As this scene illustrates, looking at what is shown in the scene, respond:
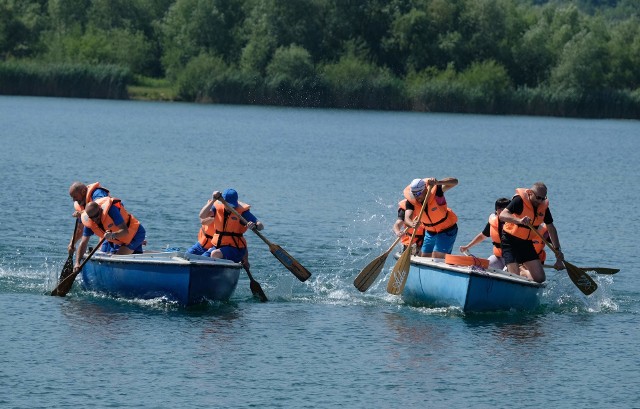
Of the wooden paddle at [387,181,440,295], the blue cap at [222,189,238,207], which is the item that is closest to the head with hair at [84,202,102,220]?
the blue cap at [222,189,238,207]

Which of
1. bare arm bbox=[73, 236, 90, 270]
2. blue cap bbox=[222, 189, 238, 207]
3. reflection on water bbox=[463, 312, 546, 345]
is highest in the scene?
blue cap bbox=[222, 189, 238, 207]

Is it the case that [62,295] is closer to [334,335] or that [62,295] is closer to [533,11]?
[334,335]

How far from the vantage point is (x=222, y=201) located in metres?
17.2

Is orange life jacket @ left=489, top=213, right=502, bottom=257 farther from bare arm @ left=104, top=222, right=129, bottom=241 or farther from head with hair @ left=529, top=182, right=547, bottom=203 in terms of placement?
bare arm @ left=104, top=222, right=129, bottom=241

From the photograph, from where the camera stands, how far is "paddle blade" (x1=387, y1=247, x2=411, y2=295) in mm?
17844

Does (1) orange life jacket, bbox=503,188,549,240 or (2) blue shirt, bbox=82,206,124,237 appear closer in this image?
(2) blue shirt, bbox=82,206,124,237

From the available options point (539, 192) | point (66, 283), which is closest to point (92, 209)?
point (66, 283)

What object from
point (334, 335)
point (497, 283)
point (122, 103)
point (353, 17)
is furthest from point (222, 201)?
point (353, 17)

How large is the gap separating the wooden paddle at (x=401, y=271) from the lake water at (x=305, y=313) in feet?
1.26

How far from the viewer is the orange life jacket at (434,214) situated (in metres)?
18.1

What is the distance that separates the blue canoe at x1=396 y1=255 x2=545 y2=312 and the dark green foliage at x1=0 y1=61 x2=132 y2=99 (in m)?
59.9

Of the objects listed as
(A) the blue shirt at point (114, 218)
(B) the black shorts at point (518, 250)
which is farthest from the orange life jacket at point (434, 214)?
(A) the blue shirt at point (114, 218)

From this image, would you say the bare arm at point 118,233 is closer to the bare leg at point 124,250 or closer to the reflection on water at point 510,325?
the bare leg at point 124,250

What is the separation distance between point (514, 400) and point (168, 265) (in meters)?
5.25
